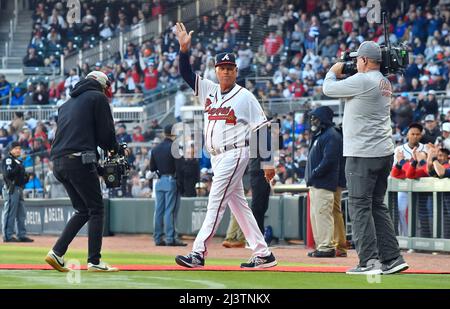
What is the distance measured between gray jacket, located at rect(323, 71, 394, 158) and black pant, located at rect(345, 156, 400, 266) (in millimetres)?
108

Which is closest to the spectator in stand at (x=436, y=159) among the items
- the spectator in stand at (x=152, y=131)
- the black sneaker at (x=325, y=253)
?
the black sneaker at (x=325, y=253)

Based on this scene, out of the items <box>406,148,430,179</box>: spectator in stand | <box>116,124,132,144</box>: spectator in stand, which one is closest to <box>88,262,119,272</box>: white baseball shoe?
<box>406,148,430,179</box>: spectator in stand

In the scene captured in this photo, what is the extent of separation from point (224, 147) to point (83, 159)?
1.48 meters

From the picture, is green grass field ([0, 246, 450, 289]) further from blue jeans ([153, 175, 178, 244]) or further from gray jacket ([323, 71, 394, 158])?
blue jeans ([153, 175, 178, 244])

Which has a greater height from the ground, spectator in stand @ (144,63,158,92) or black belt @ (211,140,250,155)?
spectator in stand @ (144,63,158,92)

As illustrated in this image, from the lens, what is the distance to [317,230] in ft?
51.5

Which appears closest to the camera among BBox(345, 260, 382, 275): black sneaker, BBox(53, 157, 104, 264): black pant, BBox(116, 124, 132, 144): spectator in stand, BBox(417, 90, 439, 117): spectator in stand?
BBox(345, 260, 382, 275): black sneaker

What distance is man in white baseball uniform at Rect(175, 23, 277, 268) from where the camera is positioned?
11555mm

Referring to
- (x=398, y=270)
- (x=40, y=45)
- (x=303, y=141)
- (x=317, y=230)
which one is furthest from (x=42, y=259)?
(x=40, y=45)

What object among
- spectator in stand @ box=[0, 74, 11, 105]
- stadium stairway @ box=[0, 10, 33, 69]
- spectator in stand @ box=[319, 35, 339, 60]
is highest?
stadium stairway @ box=[0, 10, 33, 69]

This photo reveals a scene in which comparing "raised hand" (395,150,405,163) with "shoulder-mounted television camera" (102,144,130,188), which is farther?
"raised hand" (395,150,405,163)

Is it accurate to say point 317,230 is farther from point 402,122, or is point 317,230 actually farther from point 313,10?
point 313,10

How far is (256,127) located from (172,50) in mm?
25137

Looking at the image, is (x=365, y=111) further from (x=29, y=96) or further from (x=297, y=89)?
(x=29, y=96)
